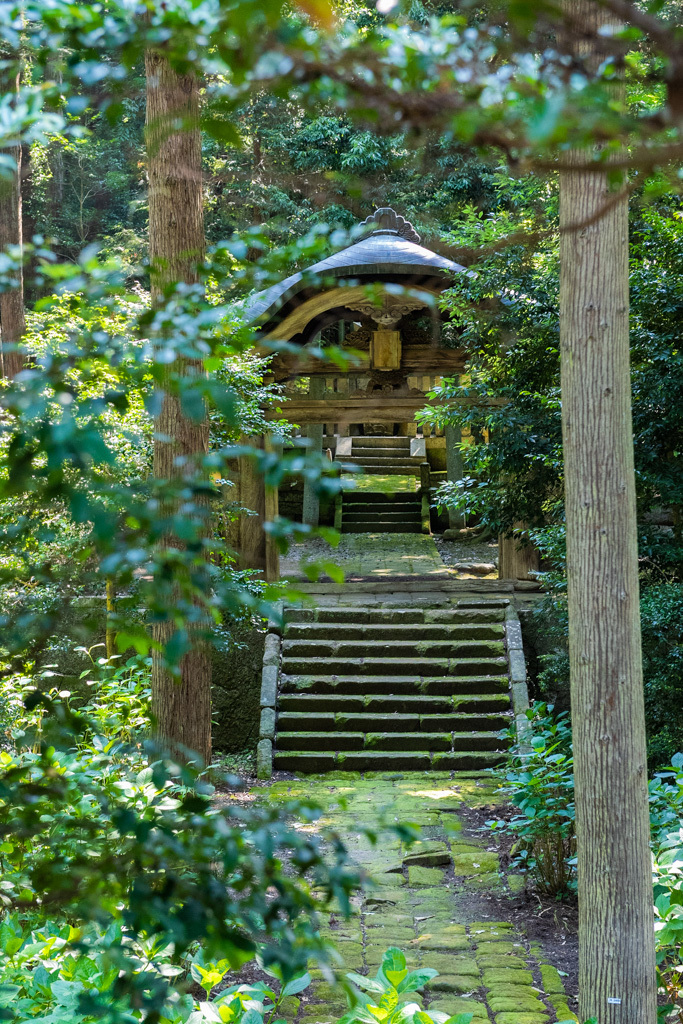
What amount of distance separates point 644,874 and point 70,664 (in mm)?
7104

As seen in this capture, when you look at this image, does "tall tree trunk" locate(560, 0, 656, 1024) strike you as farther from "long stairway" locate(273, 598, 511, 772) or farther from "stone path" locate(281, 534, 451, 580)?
"stone path" locate(281, 534, 451, 580)

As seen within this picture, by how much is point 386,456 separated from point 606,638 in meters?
14.1

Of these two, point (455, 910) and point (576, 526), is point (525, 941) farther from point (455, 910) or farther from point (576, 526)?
point (576, 526)

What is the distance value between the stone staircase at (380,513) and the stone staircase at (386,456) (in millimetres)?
1039

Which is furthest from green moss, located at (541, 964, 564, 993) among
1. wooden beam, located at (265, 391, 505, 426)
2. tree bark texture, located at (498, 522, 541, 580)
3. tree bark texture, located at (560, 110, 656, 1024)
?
wooden beam, located at (265, 391, 505, 426)

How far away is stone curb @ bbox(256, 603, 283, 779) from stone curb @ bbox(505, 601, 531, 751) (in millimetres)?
2116

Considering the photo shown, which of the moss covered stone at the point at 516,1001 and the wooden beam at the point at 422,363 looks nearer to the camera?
the moss covered stone at the point at 516,1001

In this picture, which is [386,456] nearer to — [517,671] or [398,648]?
[398,648]

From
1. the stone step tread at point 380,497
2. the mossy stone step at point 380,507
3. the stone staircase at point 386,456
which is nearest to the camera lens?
the mossy stone step at point 380,507

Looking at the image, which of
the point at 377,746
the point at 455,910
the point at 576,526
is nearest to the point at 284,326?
the point at 377,746

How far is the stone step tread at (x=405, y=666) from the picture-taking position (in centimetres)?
850

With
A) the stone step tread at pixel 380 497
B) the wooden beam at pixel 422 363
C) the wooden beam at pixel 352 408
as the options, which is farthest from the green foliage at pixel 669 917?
the stone step tread at pixel 380 497

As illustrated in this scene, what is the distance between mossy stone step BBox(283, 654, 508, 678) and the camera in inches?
334

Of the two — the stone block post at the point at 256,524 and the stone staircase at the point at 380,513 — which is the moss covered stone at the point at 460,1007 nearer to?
the stone block post at the point at 256,524
